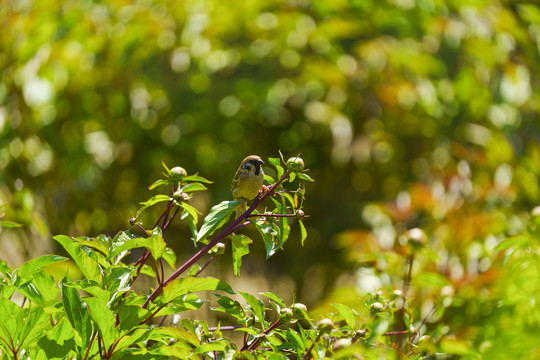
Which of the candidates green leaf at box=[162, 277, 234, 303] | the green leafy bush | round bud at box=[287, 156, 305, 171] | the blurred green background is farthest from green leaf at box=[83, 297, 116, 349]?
the blurred green background

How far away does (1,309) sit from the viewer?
81cm

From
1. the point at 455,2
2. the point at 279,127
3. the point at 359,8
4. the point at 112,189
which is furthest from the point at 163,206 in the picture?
the point at 455,2

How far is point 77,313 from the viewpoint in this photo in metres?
0.84

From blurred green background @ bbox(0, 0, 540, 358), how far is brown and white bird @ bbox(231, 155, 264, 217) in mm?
1210

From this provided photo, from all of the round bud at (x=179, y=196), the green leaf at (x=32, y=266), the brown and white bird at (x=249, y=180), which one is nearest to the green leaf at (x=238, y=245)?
the round bud at (x=179, y=196)

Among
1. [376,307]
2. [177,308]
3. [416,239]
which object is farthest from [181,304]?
[416,239]

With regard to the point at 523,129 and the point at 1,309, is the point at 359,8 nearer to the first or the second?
the point at 523,129

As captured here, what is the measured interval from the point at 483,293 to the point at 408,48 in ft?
5.31

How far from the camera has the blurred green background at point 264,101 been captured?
102 inches

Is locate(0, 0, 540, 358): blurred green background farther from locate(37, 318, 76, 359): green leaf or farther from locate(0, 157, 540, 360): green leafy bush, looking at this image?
locate(37, 318, 76, 359): green leaf

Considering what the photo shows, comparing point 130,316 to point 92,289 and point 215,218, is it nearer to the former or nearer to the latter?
point 92,289

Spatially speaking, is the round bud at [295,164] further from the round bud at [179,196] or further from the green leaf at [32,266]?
the green leaf at [32,266]

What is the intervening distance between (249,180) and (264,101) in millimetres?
Result: 1616

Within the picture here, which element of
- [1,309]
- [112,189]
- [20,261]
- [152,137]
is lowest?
[20,261]
